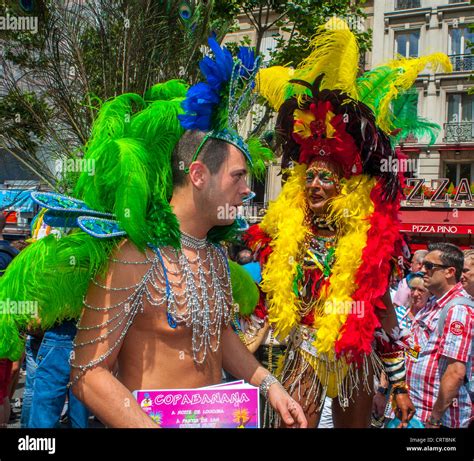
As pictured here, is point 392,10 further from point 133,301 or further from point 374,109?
point 133,301

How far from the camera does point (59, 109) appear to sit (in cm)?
328

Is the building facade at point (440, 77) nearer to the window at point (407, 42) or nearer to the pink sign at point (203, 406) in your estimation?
the window at point (407, 42)

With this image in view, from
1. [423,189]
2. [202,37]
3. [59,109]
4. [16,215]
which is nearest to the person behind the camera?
[59,109]

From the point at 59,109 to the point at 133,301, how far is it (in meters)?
1.91

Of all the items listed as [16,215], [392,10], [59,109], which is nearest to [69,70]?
[59,109]

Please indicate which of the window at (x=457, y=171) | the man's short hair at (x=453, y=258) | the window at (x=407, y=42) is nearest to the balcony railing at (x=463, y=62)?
the window at (x=407, y=42)

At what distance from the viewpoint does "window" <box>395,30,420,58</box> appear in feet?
67.8

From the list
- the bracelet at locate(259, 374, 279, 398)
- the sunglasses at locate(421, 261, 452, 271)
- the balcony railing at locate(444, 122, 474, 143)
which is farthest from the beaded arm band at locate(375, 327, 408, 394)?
the balcony railing at locate(444, 122, 474, 143)

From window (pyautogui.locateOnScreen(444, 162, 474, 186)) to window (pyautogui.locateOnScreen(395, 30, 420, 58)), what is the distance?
4.41 metres

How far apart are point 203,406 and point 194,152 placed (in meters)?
0.85

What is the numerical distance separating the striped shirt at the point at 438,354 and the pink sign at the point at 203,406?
179 cm

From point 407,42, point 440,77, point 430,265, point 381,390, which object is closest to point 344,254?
point 430,265

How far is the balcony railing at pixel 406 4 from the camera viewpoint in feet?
67.6

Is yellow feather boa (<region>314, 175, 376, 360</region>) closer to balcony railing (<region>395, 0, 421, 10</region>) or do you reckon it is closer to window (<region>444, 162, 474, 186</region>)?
window (<region>444, 162, 474, 186</region>)
